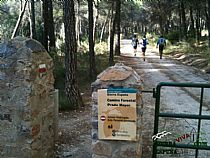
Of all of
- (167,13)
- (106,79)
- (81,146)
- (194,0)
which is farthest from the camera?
(167,13)

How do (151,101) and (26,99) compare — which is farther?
(151,101)

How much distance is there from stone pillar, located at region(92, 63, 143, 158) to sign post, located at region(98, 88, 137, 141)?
8cm

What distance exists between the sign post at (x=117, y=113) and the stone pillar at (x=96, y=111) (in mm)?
82

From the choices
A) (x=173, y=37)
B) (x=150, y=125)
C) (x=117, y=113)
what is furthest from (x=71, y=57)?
(x=173, y=37)

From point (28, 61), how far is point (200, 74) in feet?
49.2

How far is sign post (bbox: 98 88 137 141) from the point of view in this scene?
4945 mm

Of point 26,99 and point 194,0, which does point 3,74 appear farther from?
point 194,0

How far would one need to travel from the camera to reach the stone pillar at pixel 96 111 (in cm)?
501

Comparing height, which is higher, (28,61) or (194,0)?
(194,0)

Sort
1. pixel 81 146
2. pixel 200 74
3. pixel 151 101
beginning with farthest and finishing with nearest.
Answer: pixel 200 74 → pixel 151 101 → pixel 81 146

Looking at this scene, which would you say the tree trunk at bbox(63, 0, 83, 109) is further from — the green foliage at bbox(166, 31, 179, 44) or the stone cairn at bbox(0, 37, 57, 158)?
the green foliage at bbox(166, 31, 179, 44)

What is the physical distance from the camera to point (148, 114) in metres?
9.62

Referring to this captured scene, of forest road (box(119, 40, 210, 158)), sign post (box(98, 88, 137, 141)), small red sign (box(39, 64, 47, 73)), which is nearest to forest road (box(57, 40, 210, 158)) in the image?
forest road (box(119, 40, 210, 158))

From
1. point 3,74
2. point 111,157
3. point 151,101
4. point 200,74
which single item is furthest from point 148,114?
point 200,74
